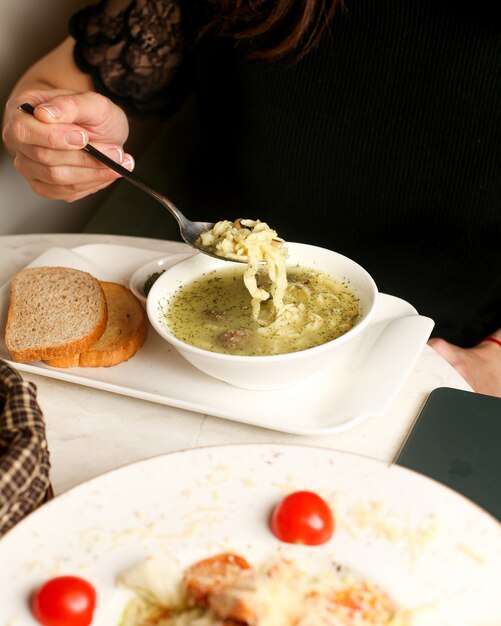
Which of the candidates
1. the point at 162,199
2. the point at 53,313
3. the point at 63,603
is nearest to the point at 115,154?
the point at 162,199

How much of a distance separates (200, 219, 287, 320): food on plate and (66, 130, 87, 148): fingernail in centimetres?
34

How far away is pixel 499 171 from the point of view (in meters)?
1.87

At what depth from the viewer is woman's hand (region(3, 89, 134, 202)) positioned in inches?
59.9

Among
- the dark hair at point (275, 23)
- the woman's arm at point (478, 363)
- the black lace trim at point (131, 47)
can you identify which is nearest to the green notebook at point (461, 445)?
the woman's arm at point (478, 363)

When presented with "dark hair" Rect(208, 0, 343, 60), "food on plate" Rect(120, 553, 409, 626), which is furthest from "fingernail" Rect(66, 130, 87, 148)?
"food on plate" Rect(120, 553, 409, 626)

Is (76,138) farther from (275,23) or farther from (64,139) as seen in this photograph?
(275,23)

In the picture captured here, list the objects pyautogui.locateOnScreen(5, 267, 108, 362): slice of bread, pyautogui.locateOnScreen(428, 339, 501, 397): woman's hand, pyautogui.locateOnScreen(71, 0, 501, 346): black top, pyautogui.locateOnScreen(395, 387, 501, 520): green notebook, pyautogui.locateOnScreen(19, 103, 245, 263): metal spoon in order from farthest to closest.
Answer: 1. pyautogui.locateOnScreen(71, 0, 501, 346): black top
2. pyautogui.locateOnScreen(428, 339, 501, 397): woman's hand
3. pyautogui.locateOnScreen(19, 103, 245, 263): metal spoon
4. pyautogui.locateOnScreen(5, 267, 108, 362): slice of bread
5. pyautogui.locateOnScreen(395, 387, 501, 520): green notebook

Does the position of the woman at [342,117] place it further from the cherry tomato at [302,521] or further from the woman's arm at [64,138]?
the cherry tomato at [302,521]

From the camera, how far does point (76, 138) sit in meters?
1.52

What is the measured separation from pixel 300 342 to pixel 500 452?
0.34 m

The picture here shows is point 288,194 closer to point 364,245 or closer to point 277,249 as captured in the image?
point 364,245

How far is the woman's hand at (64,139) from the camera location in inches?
59.9

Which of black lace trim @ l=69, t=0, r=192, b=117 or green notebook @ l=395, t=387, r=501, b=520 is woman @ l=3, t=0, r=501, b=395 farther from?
green notebook @ l=395, t=387, r=501, b=520

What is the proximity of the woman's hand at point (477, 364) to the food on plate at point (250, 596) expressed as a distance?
0.90 meters
